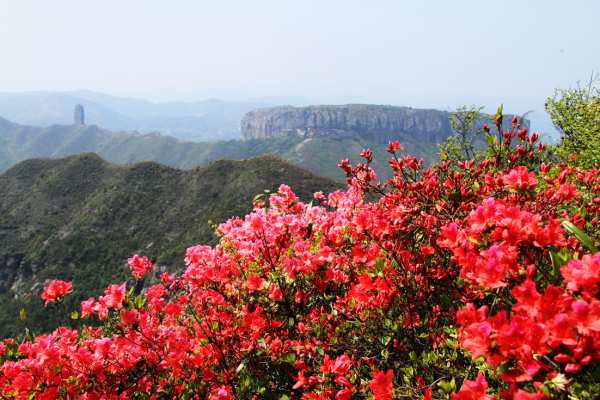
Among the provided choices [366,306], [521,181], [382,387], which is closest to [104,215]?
[366,306]

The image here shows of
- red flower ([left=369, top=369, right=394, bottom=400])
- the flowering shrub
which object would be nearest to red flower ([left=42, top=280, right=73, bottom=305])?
the flowering shrub

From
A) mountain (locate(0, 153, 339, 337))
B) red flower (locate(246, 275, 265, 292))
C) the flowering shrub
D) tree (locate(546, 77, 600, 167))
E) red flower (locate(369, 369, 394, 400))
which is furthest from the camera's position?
mountain (locate(0, 153, 339, 337))

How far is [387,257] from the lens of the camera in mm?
4246

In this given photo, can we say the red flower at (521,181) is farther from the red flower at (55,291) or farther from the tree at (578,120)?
the tree at (578,120)

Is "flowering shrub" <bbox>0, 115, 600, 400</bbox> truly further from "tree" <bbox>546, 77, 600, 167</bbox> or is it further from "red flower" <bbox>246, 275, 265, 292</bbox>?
"tree" <bbox>546, 77, 600, 167</bbox>

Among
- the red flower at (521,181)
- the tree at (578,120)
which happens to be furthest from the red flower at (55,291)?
the tree at (578,120)

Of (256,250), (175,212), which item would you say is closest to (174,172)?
(175,212)

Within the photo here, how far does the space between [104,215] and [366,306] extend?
7383 cm

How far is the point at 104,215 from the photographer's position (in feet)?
228

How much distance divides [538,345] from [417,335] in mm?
2161

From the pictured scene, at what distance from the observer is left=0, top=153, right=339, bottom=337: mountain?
5641 centimetres

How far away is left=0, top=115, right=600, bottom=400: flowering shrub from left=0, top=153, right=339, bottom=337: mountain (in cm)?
4739

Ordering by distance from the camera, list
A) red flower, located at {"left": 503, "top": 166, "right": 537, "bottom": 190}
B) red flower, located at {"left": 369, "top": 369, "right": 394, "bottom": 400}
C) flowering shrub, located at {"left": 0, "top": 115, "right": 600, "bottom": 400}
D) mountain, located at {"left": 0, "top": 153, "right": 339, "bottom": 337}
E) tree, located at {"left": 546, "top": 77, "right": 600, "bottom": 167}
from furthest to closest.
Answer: mountain, located at {"left": 0, "top": 153, "right": 339, "bottom": 337}
tree, located at {"left": 546, "top": 77, "right": 600, "bottom": 167}
red flower, located at {"left": 503, "top": 166, "right": 537, "bottom": 190}
red flower, located at {"left": 369, "top": 369, "right": 394, "bottom": 400}
flowering shrub, located at {"left": 0, "top": 115, "right": 600, "bottom": 400}

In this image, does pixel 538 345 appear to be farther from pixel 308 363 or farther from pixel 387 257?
pixel 308 363
